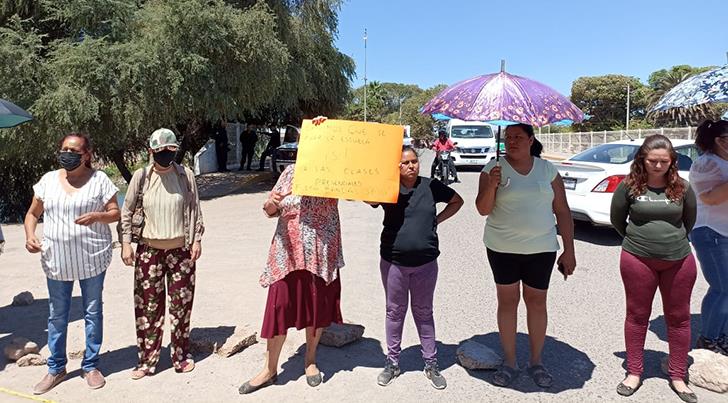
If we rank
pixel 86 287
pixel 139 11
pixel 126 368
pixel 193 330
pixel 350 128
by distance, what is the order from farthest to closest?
pixel 139 11
pixel 193 330
pixel 126 368
pixel 86 287
pixel 350 128

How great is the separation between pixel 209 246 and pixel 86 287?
472cm

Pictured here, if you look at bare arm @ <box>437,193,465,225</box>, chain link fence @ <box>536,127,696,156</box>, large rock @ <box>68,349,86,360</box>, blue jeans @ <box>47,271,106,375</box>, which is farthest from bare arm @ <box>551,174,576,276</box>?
chain link fence @ <box>536,127,696,156</box>

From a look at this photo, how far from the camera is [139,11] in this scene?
14016mm

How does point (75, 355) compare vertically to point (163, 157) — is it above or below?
below

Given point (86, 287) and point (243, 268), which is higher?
point (86, 287)

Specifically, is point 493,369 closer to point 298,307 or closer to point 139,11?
point 298,307

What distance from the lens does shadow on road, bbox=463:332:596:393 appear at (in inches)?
143

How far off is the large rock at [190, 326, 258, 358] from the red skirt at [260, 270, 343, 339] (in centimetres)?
76

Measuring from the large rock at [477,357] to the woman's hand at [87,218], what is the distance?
2753 millimetres

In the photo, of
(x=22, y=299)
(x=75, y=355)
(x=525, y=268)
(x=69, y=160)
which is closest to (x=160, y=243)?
(x=69, y=160)

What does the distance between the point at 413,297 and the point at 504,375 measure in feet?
2.73

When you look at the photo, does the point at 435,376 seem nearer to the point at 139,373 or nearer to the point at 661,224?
the point at 661,224

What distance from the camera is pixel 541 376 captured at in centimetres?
362

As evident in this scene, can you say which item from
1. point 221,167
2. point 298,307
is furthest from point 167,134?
point 221,167
